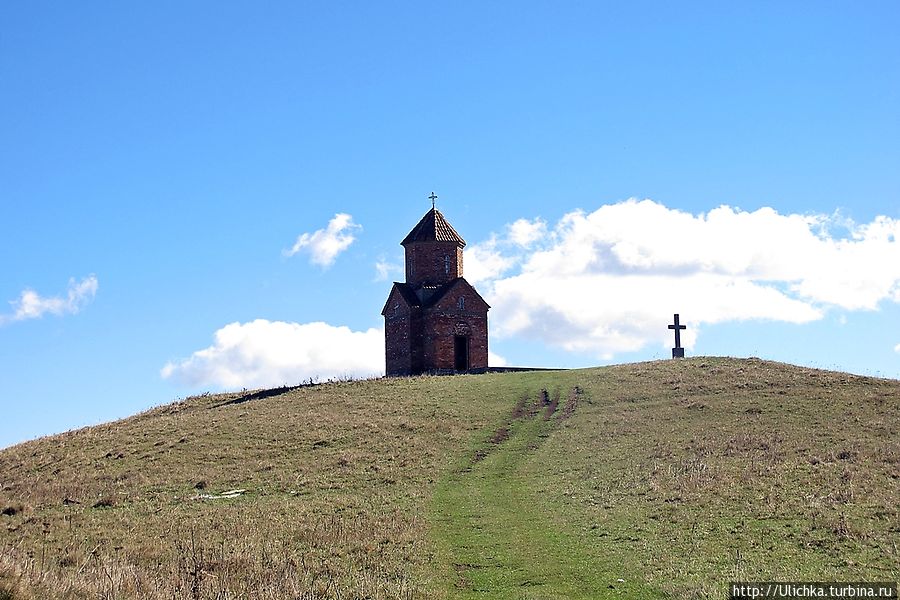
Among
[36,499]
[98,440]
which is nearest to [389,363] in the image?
[98,440]

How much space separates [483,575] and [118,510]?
13.7 m

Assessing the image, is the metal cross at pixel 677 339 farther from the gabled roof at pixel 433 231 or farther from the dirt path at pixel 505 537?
the dirt path at pixel 505 537

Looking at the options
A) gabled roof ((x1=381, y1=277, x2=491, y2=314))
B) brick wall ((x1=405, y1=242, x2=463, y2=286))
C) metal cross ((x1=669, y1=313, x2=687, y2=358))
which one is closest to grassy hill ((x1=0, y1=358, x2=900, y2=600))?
metal cross ((x1=669, y1=313, x2=687, y2=358))

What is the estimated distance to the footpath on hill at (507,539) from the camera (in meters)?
15.8

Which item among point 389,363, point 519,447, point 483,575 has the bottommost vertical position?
point 483,575

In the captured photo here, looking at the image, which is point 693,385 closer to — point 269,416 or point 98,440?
point 269,416

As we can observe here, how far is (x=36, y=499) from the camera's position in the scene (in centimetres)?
2873

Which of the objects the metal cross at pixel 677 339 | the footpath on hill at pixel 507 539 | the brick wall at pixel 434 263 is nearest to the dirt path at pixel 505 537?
the footpath on hill at pixel 507 539

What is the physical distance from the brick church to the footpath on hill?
22413mm

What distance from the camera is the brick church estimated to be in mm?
54438

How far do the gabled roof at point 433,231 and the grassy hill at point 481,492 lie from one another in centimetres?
1351

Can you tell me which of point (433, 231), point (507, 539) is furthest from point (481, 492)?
point (433, 231)

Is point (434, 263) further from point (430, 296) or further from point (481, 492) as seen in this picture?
point (481, 492)

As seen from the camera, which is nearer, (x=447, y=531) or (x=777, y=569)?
(x=777, y=569)
